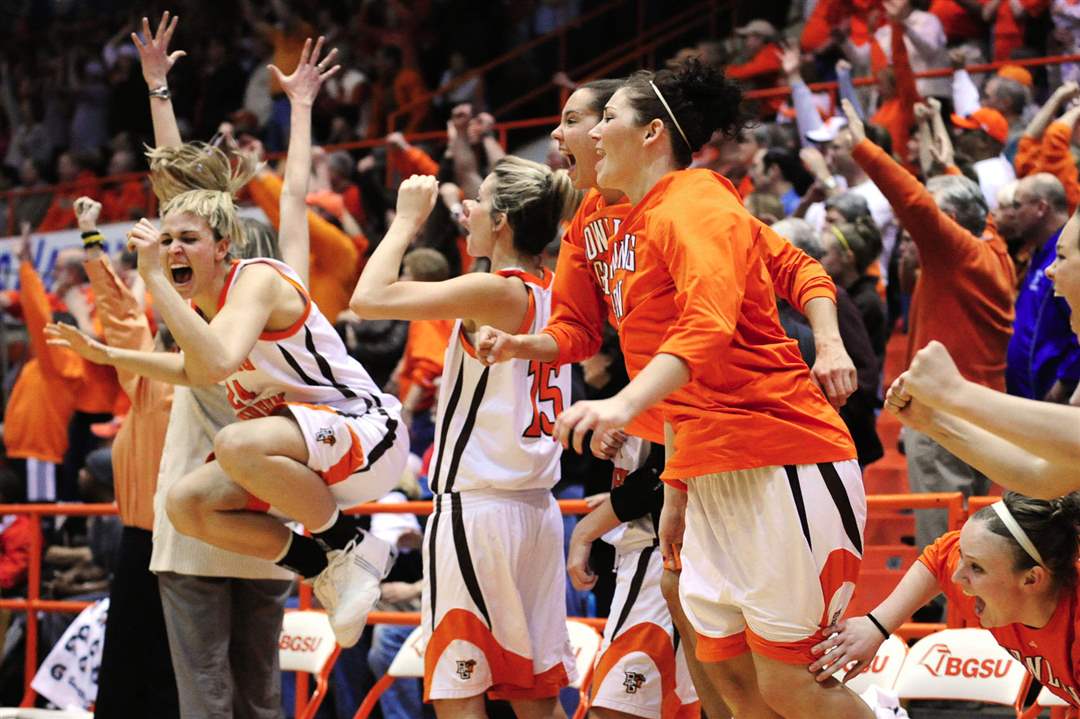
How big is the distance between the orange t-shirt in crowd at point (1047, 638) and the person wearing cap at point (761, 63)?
7441 mm

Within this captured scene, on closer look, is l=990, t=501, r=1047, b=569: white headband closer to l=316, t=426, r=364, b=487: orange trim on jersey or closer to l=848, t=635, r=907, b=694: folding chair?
l=848, t=635, r=907, b=694: folding chair

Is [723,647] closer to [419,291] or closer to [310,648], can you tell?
[419,291]

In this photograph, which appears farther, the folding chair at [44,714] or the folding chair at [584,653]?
the folding chair at [44,714]

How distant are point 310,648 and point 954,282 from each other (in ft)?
10.3

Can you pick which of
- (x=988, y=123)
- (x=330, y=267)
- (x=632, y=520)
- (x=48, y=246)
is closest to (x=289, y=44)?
(x=48, y=246)

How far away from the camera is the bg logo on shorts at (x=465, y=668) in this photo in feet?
14.0

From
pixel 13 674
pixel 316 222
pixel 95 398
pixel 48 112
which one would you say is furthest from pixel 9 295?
pixel 48 112

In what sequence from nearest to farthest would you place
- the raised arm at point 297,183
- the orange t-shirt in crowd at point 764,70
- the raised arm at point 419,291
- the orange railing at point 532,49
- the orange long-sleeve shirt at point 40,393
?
the raised arm at point 419,291 < the raised arm at point 297,183 < the orange long-sleeve shirt at point 40,393 < the orange t-shirt in crowd at point 764,70 < the orange railing at point 532,49

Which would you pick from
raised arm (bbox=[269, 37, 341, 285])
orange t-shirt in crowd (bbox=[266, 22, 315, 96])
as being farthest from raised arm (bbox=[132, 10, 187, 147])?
orange t-shirt in crowd (bbox=[266, 22, 315, 96])

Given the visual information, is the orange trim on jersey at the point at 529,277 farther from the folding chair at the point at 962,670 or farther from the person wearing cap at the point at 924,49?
the person wearing cap at the point at 924,49

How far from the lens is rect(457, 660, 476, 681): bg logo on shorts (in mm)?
4254

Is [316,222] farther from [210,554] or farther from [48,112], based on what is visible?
[48,112]

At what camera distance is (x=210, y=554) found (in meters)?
4.85

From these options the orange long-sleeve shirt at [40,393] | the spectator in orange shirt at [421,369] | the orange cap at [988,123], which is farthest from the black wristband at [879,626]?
the orange long-sleeve shirt at [40,393]
